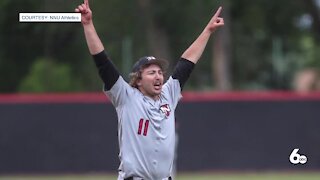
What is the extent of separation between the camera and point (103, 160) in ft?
70.1

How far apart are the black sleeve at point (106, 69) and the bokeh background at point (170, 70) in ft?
23.3

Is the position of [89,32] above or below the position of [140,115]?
above

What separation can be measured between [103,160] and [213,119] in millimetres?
2531

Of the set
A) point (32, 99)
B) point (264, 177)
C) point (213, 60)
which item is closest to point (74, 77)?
point (213, 60)

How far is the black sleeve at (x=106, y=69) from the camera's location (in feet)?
26.2

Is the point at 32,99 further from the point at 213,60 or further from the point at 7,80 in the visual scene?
the point at 213,60

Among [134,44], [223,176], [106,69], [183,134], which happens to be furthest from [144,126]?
[134,44]

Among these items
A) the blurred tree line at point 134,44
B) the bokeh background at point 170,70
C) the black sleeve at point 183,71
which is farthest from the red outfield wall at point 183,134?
the black sleeve at point 183,71

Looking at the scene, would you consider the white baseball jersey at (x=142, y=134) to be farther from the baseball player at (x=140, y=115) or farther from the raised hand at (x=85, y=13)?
the raised hand at (x=85, y=13)

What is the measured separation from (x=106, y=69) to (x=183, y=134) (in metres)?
13.5

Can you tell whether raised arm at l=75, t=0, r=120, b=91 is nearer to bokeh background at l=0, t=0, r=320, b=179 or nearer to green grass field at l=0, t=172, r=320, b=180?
bokeh background at l=0, t=0, r=320, b=179

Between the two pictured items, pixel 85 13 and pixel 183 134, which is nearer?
pixel 85 13

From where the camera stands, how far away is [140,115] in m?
8.04

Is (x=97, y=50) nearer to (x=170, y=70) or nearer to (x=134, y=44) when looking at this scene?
(x=170, y=70)
